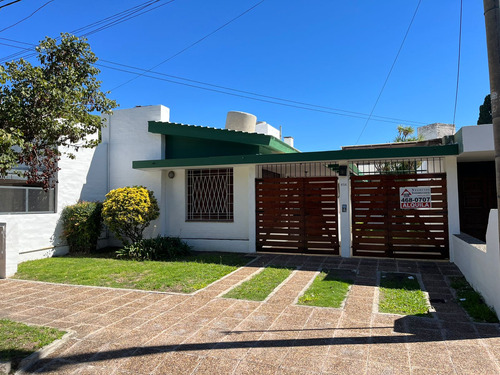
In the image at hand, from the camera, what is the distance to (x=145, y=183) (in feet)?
36.7

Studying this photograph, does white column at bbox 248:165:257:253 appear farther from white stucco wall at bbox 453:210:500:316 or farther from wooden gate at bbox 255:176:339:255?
white stucco wall at bbox 453:210:500:316

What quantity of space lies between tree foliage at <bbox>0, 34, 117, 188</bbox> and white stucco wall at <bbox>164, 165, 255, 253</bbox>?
550 centimetres

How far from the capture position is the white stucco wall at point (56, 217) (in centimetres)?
771

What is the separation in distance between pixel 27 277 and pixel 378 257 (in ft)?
27.4

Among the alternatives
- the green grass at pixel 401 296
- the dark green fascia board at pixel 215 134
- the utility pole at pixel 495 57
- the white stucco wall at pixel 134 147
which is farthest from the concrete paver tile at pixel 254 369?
the white stucco wall at pixel 134 147

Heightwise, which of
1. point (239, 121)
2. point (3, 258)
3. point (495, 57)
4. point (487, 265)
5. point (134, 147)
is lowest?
point (3, 258)

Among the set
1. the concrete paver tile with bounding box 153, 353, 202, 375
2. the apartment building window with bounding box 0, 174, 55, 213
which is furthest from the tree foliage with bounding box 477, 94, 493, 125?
the apartment building window with bounding box 0, 174, 55, 213

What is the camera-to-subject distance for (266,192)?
9.81 m

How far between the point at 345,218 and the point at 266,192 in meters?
2.34

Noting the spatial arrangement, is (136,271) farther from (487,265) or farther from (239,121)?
(487,265)

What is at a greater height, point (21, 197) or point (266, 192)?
point (266, 192)

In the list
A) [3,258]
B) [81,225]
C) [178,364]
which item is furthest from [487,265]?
[81,225]

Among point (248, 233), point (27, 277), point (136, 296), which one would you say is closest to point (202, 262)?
point (248, 233)

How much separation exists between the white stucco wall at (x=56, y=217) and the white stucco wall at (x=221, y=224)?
2.62 m
